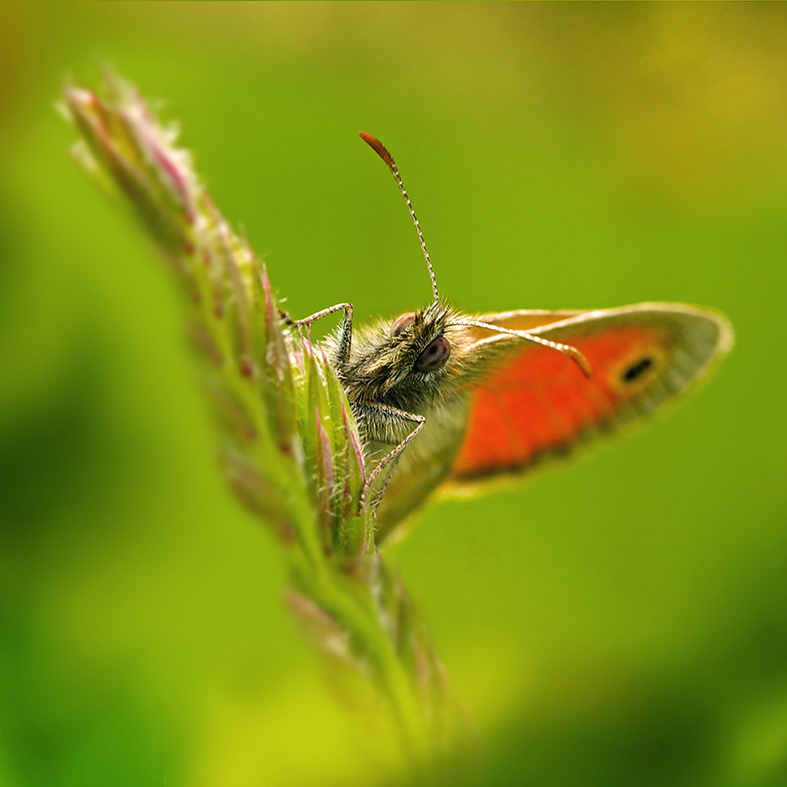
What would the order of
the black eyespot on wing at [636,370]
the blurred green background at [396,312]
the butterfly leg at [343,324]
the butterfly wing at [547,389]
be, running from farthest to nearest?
the black eyespot on wing at [636,370]
the butterfly wing at [547,389]
the butterfly leg at [343,324]
the blurred green background at [396,312]

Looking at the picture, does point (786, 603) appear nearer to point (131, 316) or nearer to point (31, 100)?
point (131, 316)

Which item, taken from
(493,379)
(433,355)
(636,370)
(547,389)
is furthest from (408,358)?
(636,370)

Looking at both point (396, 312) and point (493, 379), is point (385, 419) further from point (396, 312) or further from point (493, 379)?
point (493, 379)

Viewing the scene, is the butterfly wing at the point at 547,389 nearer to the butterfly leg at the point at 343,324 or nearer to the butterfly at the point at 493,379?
the butterfly at the point at 493,379

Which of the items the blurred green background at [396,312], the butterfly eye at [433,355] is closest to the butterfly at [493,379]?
the butterfly eye at [433,355]

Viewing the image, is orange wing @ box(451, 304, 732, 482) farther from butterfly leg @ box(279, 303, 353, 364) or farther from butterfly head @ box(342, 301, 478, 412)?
butterfly leg @ box(279, 303, 353, 364)

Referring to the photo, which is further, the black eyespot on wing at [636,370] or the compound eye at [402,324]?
the black eyespot on wing at [636,370]

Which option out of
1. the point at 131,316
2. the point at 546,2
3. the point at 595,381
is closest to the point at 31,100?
the point at 131,316
